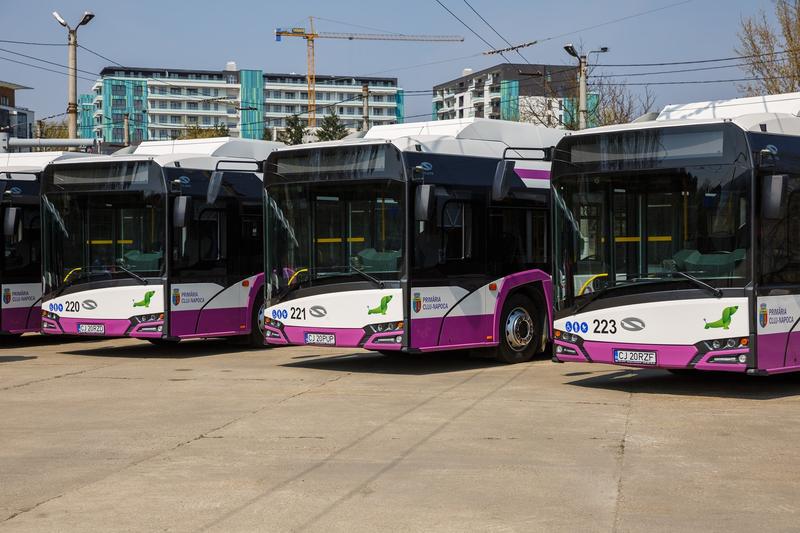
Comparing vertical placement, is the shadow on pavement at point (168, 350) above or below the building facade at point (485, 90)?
below

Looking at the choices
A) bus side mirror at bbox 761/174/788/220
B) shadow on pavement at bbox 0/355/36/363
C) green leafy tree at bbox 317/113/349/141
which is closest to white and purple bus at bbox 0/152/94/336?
shadow on pavement at bbox 0/355/36/363

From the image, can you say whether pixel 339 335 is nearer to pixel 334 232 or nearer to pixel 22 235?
pixel 334 232

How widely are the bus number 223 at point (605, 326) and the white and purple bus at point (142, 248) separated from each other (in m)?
6.89

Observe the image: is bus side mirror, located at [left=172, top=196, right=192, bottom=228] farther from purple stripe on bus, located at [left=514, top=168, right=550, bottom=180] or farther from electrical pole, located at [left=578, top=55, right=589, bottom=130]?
electrical pole, located at [left=578, top=55, right=589, bottom=130]

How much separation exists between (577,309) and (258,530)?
774cm

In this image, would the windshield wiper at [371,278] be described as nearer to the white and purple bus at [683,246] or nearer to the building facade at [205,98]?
the white and purple bus at [683,246]

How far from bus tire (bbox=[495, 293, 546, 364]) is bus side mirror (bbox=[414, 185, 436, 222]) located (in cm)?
233

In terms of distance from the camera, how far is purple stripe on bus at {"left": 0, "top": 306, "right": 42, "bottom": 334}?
2070 centimetres

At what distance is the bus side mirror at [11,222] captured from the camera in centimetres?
2039

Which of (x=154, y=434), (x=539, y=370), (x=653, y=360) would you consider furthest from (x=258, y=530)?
(x=539, y=370)

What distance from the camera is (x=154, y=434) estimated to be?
1120 cm

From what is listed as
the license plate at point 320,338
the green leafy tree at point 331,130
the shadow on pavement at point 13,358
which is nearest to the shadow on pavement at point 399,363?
the license plate at point 320,338

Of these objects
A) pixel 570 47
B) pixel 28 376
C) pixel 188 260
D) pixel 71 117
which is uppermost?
pixel 570 47

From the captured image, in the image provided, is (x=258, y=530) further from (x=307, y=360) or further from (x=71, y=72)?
(x=71, y=72)
